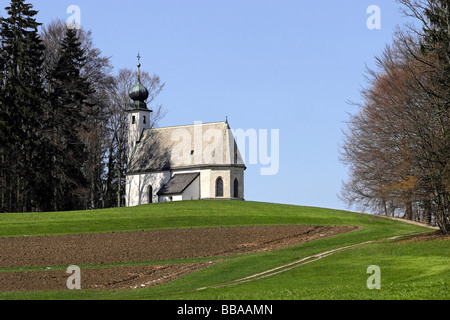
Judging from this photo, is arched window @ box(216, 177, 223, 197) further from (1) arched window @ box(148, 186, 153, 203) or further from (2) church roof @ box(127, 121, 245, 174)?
(1) arched window @ box(148, 186, 153, 203)

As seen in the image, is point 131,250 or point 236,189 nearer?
point 131,250

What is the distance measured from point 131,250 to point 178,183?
3723cm

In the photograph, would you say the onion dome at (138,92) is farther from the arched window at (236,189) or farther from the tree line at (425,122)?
the tree line at (425,122)

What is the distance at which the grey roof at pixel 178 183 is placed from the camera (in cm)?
7269

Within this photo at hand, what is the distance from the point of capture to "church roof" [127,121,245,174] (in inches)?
2869

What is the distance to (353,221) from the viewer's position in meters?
49.3

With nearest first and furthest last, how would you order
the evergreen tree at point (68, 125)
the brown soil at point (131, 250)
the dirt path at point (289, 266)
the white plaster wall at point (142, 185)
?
the dirt path at point (289, 266) < the brown soil at point (131, 250) < the evergreen tree at point (68, 125) < the white plaster wall at point (142, 185)

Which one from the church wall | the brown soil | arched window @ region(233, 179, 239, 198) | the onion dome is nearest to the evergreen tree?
the onion dome

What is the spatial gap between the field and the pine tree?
31.5ft

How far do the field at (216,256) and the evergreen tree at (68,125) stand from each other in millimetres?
10576

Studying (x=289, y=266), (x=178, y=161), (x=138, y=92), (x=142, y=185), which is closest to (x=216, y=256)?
(x=289, y=266)

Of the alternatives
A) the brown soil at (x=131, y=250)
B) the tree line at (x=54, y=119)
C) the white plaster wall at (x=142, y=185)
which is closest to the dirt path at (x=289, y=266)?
the brown soil at (x=131, y=250)

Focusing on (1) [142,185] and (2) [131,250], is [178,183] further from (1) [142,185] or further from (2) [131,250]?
(2) [131,250]

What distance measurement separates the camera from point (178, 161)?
249 ft
